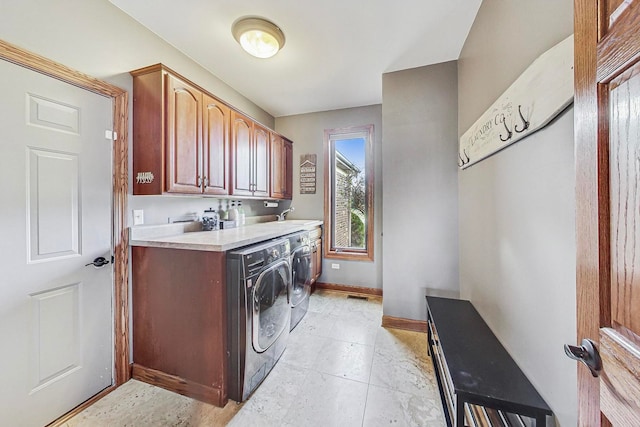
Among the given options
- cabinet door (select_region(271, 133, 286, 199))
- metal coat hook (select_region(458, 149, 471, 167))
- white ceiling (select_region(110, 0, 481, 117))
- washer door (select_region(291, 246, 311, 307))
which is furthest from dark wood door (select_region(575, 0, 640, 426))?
cabinet door (select_region(271, 133, 286, 199))

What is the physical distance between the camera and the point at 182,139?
183cm

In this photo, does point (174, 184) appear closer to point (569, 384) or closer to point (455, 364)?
point (455, 364)

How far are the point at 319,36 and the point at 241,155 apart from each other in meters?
1.33

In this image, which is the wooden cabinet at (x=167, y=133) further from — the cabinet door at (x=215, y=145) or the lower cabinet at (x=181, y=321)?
the lower cabinet at (x=181, y=321)

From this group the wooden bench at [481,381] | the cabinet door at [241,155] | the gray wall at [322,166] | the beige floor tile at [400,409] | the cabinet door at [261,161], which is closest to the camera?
the wooden bench at [481,381]

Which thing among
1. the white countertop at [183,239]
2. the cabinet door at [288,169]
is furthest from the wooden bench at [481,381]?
the cabinet door at [288,169]

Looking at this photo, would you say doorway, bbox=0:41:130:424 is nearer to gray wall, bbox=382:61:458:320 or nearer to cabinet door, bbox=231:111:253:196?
cabinet door, bbox=231:111:253:196

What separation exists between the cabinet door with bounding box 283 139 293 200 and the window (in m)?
0.56

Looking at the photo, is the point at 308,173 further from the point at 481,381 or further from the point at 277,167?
the point at 481,381

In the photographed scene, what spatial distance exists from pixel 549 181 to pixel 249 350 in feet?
6.03

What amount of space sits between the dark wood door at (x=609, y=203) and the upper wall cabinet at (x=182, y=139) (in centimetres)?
210

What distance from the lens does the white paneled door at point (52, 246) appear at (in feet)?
3.96

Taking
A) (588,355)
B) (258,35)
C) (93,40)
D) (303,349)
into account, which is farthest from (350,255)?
(93,40)

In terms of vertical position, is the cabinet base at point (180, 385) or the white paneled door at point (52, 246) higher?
the white paneled door at point (52, 246)
